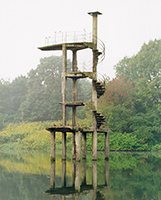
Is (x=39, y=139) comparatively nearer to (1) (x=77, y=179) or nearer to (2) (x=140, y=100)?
(2) (x=140, y=100)

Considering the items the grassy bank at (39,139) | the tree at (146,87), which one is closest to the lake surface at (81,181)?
the grassy bank at (39,139)

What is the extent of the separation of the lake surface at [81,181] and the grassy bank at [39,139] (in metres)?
14.0

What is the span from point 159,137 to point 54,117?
21.9m

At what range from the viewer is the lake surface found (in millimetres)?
18719

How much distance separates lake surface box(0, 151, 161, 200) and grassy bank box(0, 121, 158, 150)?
1400cm

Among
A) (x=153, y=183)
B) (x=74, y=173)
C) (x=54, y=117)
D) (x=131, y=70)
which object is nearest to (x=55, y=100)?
(x=54, y=117)

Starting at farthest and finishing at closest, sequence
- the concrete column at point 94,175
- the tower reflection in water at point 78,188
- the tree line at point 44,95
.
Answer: the tree line at point 44,95, the concrete column at point 94,175, the tower reflection in water at point 78,188

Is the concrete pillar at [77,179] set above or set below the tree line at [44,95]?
below

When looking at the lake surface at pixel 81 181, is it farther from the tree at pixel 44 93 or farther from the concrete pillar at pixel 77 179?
the tree at pixel 44 93

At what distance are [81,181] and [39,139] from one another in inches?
1191

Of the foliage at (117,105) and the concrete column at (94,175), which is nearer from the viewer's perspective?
the concrete column at (94,175)

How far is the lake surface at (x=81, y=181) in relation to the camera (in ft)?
61.4

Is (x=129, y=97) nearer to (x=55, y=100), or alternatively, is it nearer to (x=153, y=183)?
(x=55, y=100)

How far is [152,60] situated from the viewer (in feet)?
178
